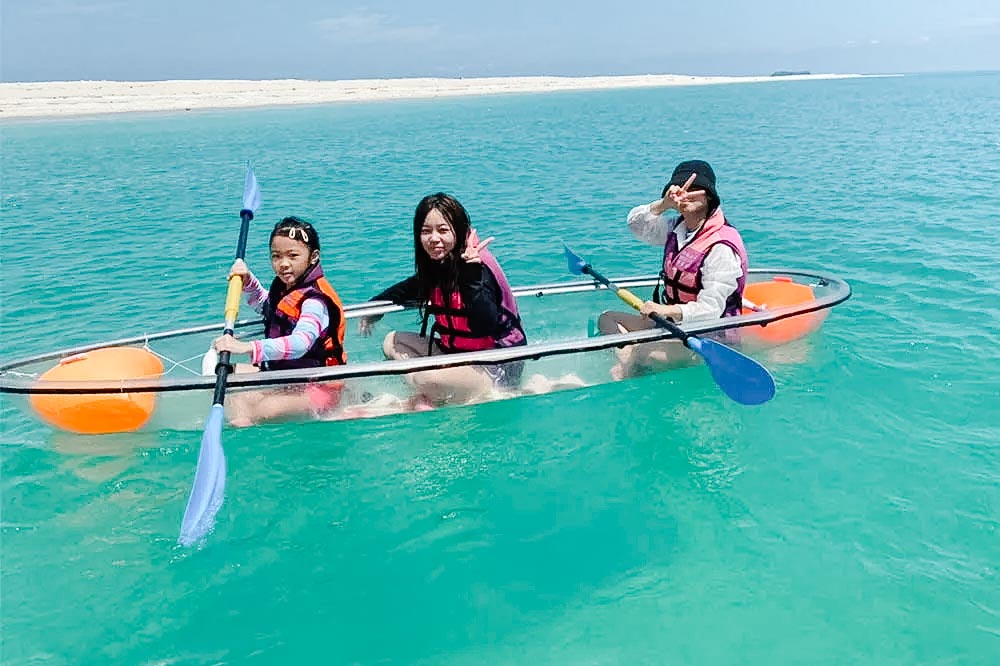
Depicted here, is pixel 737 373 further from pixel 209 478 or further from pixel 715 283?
pixel 209 478

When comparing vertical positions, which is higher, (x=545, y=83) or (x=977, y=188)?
(x=545, y=83)

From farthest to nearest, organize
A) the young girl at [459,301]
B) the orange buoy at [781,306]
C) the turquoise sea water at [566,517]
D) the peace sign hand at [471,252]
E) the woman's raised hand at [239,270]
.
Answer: the orange buoy at [781,306], the woman's raised hand at [239,270], the peace sign hand at [471,252], the young girl at [459,301], the turquoise sea water at [566,517]

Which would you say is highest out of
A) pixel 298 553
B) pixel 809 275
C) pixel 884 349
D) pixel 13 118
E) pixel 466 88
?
pixel 466 88

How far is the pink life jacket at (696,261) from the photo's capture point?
478 centimetres

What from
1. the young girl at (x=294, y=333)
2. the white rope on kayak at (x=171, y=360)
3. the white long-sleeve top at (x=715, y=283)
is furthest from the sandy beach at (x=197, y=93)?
the white long-sleeve top at (x=715, y=283)

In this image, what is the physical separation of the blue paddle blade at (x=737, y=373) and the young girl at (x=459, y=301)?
116cm

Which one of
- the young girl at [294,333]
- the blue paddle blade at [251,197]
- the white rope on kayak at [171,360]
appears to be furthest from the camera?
the blue paddle blade at [251,197]

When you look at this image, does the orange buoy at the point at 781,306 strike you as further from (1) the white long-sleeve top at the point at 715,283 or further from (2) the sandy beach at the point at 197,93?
(2) the sandy beach at the point at 197,93

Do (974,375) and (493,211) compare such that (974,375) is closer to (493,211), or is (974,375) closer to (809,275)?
(809,275)

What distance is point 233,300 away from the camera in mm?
4367

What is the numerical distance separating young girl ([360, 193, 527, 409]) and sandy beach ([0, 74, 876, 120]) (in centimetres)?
4713

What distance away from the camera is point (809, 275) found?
20.2ft

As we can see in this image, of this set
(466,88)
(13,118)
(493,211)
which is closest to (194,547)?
(493,211)

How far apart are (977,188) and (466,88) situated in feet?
290
